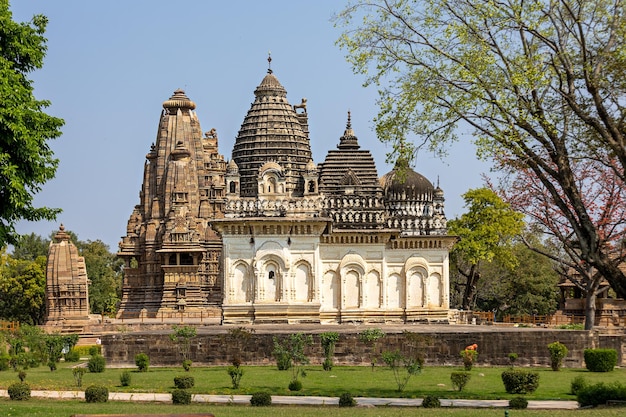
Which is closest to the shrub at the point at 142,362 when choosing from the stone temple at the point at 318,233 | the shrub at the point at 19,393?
the shrub at the point at 19,393

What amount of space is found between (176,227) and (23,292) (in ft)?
51.3

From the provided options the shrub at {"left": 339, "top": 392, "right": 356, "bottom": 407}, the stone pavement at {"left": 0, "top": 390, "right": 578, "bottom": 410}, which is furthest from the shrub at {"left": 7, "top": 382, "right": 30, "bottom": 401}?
the shrub at {"left": 339, "top": 392, "right": 356, "bottom": 407}

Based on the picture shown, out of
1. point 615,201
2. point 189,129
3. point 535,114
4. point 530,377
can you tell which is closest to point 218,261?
point 189,129

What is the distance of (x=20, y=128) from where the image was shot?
2472 centimetres

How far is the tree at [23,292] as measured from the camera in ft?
249

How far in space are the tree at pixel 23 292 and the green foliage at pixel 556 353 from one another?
146ft

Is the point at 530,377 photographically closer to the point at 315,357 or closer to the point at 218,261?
the point at 315,357

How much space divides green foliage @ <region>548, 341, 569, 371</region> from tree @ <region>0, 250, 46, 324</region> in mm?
44591

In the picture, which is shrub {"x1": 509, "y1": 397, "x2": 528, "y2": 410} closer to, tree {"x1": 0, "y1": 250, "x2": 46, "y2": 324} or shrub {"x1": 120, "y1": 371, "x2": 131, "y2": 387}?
shrub {"x1": 120, "y1": 371, "x2": 131, "y2": 387}

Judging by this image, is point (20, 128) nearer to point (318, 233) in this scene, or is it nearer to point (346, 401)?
point (346, 401)

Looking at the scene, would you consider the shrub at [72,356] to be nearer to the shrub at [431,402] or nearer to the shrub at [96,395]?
the shrub at [96,395]

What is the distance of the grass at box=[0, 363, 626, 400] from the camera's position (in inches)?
1163

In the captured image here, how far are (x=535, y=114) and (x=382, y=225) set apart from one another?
24834mm

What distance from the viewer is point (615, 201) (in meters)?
49.3
